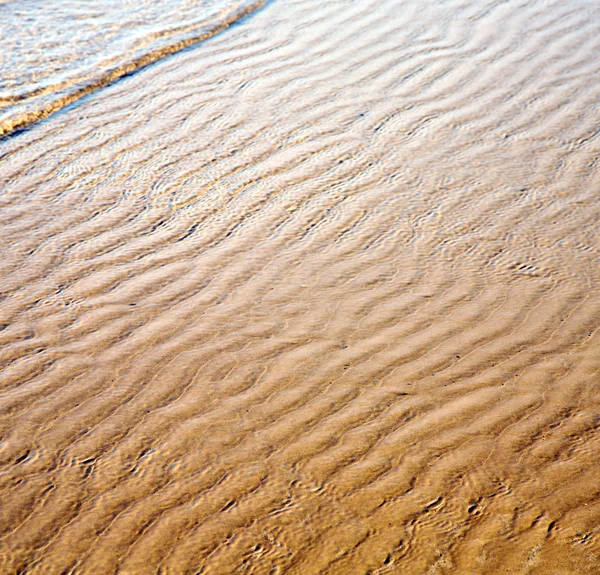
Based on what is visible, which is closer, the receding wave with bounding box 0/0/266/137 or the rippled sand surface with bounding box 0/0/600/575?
the rippled sand surface with bounding box 0/0/600/575

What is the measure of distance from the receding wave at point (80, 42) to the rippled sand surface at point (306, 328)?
1.12ft

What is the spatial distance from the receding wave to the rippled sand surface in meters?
0.34

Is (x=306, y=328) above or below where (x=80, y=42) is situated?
below

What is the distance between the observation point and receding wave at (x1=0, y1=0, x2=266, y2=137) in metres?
6.12

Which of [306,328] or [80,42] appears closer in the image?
[306,328]

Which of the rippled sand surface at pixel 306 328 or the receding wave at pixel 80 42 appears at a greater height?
the receding wave at pixel 80 42

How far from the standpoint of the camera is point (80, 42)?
7.21 meters

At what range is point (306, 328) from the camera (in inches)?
137

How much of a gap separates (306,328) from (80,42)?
16.3 feet

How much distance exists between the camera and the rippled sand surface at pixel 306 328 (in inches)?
100

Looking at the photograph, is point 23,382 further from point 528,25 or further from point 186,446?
point 528,25

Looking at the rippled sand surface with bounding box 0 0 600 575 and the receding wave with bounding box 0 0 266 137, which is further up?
the receding wave with bounding box 0 0 266 137

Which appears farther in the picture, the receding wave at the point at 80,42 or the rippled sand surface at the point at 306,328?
the receding wave at the point at 80,42

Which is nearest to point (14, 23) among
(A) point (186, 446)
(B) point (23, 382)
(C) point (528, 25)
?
(C) point (528, 25)
